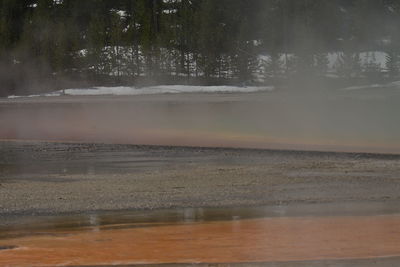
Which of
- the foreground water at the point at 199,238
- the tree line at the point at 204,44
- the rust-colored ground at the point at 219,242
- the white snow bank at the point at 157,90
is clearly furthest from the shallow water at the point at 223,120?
the tree line at the point at 204,44

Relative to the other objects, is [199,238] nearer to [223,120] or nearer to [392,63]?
[223,120]

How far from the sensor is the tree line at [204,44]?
56594mm

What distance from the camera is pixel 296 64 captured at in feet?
185

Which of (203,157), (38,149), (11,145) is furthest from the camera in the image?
(11,145)

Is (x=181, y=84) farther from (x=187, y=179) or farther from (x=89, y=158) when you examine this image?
(x=187, y=179)

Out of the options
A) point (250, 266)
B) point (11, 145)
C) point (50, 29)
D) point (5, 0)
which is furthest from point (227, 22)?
point (250, 266)

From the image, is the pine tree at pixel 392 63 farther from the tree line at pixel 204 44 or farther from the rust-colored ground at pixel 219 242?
the rust-colored ground at pixel 219 242

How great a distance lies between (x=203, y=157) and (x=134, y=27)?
4221cm

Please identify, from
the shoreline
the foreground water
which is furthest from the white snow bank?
the foreground water

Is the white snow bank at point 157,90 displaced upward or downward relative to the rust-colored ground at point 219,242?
downward

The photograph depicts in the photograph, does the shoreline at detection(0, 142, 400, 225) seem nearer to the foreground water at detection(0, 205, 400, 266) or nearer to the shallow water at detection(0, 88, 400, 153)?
the foreground water at detection(0, 205, 400, 266)

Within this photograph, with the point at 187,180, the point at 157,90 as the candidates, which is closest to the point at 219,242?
the point at 187,180

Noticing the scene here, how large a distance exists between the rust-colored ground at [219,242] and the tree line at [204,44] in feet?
141

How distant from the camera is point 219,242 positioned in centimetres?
1123
